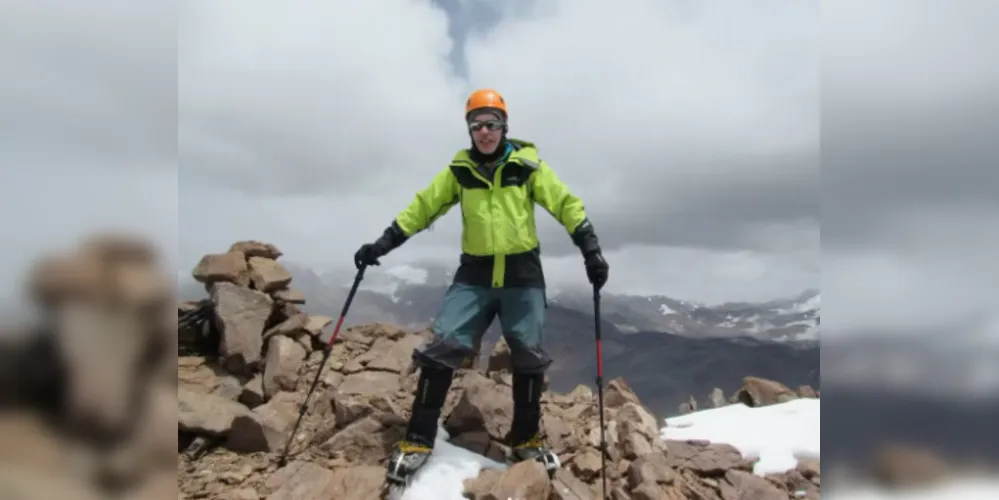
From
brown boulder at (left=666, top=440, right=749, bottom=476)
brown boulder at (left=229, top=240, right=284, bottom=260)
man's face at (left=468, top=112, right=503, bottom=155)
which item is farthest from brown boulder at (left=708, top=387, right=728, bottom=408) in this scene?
brown boulder at (left=229, top=240, right=284, bottom=260)

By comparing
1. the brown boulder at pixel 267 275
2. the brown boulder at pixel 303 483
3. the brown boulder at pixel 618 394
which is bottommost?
the brown boulder at pixel 618 394

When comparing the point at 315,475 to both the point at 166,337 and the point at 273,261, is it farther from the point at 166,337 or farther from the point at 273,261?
the point at 273,261

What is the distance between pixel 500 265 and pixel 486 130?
3.69ft

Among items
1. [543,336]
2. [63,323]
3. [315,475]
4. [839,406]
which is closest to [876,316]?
[839,406]

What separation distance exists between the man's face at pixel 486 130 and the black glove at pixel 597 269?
4.01ft

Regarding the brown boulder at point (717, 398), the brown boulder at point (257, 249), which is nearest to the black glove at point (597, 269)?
the brown boulder at point (257, 249)

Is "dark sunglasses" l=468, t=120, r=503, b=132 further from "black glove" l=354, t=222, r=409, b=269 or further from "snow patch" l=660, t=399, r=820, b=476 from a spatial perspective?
"snow patch" l=660, t=399, r=820, b=476

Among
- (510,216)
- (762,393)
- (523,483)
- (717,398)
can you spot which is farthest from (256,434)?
(717,398)

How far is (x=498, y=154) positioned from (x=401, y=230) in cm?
107

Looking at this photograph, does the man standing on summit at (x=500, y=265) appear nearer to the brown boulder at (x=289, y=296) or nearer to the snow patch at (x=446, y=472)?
Answer: the snow patch at (x=446, y=472)

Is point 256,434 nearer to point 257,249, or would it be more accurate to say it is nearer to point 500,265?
point 500,265

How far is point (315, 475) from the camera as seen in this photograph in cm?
396

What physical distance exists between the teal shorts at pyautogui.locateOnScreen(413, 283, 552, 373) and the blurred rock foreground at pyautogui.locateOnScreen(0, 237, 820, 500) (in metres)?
0.89

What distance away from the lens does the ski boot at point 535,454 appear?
421 centimetres
